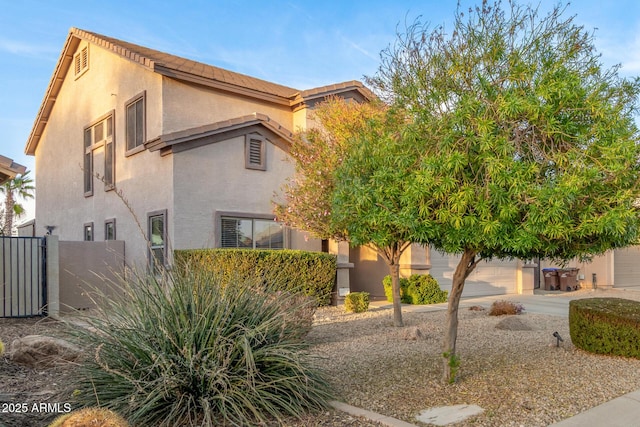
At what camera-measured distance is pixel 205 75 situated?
1510 cm

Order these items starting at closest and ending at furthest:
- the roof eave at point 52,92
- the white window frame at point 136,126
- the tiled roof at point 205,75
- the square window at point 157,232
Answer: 1. the square window at point 157,232
2. the tiled roof at point 205,75
3. the white window frame at point 136,126
4. the roof eave at point 52,92

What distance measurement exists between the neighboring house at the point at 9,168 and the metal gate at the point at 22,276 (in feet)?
6.94

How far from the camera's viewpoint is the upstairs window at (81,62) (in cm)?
1872

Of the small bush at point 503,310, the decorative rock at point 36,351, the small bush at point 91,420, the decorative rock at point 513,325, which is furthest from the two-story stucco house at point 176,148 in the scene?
the small bush at point 91,420

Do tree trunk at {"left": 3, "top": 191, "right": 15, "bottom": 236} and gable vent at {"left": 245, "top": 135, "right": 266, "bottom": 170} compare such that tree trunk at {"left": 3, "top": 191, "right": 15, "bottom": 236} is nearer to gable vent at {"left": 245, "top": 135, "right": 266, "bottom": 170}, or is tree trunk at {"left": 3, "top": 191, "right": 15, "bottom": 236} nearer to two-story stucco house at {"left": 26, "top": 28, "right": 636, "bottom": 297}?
two-story stucco house at {"left": 26, "top": 28, "right": 636, "bottom": 297}

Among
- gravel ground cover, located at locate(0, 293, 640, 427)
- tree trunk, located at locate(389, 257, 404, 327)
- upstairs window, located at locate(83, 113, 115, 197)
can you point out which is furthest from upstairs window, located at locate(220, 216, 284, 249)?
gravel ground cover, located at locate(0, 293, 640, 427)

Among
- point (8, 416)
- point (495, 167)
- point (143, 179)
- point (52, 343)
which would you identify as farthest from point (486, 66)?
point (143, 179)

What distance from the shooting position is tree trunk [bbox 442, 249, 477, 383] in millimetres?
5906

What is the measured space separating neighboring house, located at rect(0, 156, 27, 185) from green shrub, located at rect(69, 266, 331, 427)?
19.6 ft

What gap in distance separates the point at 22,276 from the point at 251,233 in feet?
19.1

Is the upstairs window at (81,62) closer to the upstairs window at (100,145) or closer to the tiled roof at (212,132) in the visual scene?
the upstairs window at (100,145)

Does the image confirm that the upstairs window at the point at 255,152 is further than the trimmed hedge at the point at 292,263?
Yes

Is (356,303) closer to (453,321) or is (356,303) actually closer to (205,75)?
(453,321)

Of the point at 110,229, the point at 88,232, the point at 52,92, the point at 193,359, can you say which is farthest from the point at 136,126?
the point at 193,359
